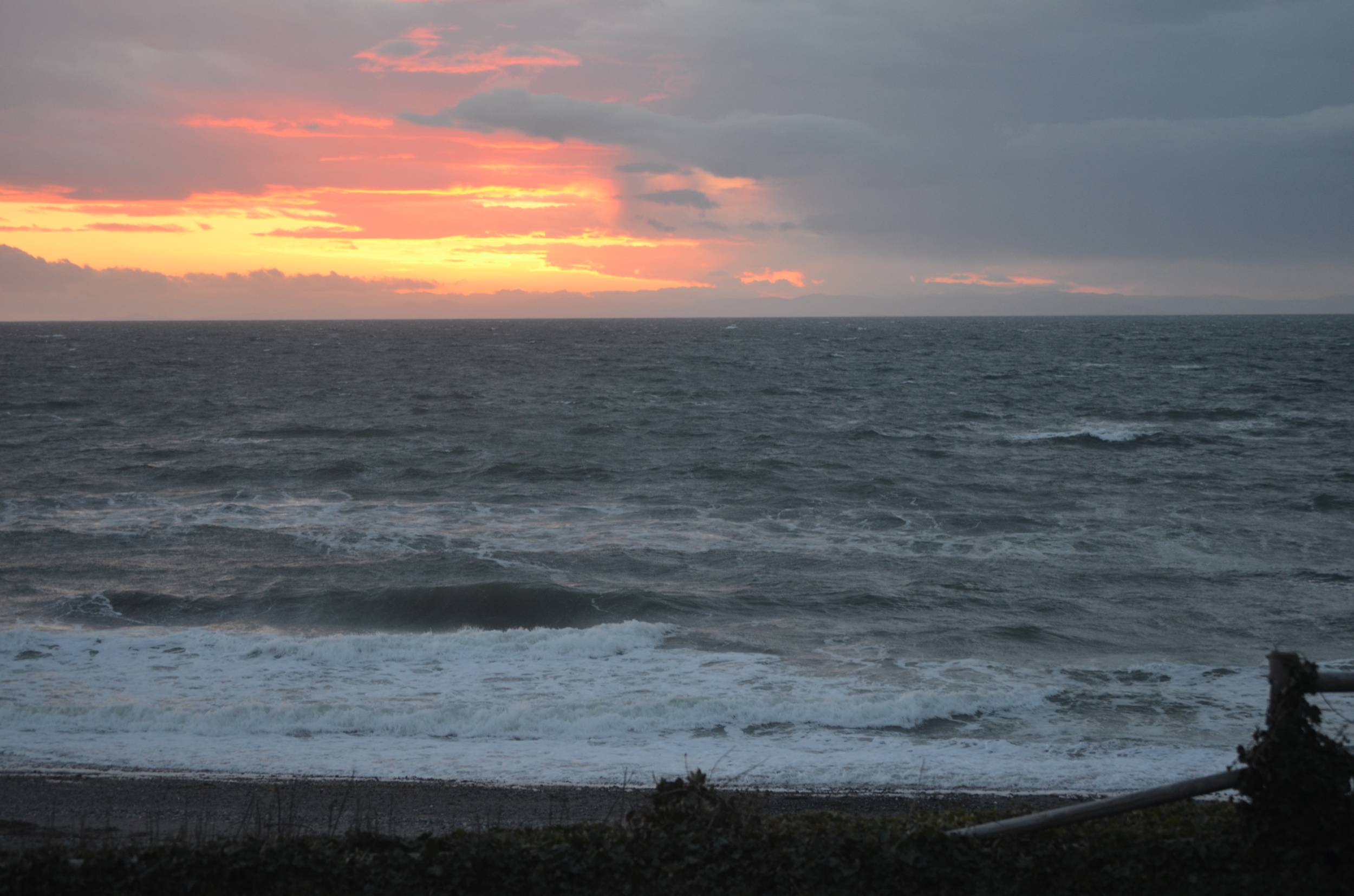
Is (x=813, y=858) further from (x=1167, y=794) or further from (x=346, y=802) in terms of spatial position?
(x=346, y=802)

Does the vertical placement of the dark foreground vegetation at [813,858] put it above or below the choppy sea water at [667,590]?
above

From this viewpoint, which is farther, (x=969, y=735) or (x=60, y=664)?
(x=60, y=664)

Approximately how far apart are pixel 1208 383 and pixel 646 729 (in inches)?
2705

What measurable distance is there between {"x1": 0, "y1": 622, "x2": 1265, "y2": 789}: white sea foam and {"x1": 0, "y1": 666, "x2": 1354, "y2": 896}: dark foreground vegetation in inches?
214

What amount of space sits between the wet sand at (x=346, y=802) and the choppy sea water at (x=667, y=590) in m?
0.55

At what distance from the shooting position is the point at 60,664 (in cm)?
1622

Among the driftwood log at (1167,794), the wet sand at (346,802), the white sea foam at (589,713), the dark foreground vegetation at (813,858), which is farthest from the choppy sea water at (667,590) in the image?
the driftwood log at (1167,794)

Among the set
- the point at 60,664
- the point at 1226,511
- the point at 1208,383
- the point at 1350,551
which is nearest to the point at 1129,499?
the point at 1226,511

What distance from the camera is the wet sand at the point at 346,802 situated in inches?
403

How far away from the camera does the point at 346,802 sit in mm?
9938

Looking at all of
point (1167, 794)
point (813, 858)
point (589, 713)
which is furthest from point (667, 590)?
point (1167, 794)

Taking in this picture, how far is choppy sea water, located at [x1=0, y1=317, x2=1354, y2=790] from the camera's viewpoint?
1348cm

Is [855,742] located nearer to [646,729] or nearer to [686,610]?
[646,729]

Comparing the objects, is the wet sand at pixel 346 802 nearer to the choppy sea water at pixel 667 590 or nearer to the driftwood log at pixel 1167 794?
the choppy sea water at pixel 667 590
